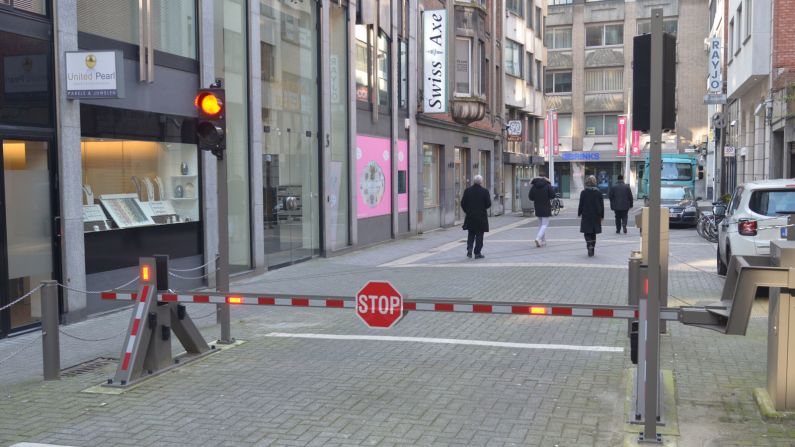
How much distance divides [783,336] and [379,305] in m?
3.11

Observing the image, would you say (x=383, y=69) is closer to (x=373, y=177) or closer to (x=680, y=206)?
(x=373, y=177)

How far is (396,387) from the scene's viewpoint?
688 centimetres

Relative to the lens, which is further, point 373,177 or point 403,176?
point 403,176

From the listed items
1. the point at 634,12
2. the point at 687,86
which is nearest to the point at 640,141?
the point at 687,86

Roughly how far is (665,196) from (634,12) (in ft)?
117

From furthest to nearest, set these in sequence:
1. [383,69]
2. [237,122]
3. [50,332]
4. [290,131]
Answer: [383,69] → [290,131] → [237,122] → [50,332]

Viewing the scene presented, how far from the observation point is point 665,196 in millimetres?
28219

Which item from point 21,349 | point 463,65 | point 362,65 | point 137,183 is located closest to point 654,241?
point 21,349

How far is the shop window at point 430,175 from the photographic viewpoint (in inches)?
1004

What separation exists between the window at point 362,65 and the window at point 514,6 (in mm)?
19287

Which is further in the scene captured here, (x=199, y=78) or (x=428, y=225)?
(x=428, y=225)

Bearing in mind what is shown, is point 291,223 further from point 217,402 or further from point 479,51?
point 479,51

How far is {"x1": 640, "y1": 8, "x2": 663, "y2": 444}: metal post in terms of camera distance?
5.22 m

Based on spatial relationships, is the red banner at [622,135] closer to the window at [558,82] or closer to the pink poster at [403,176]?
the window at [558,82]
